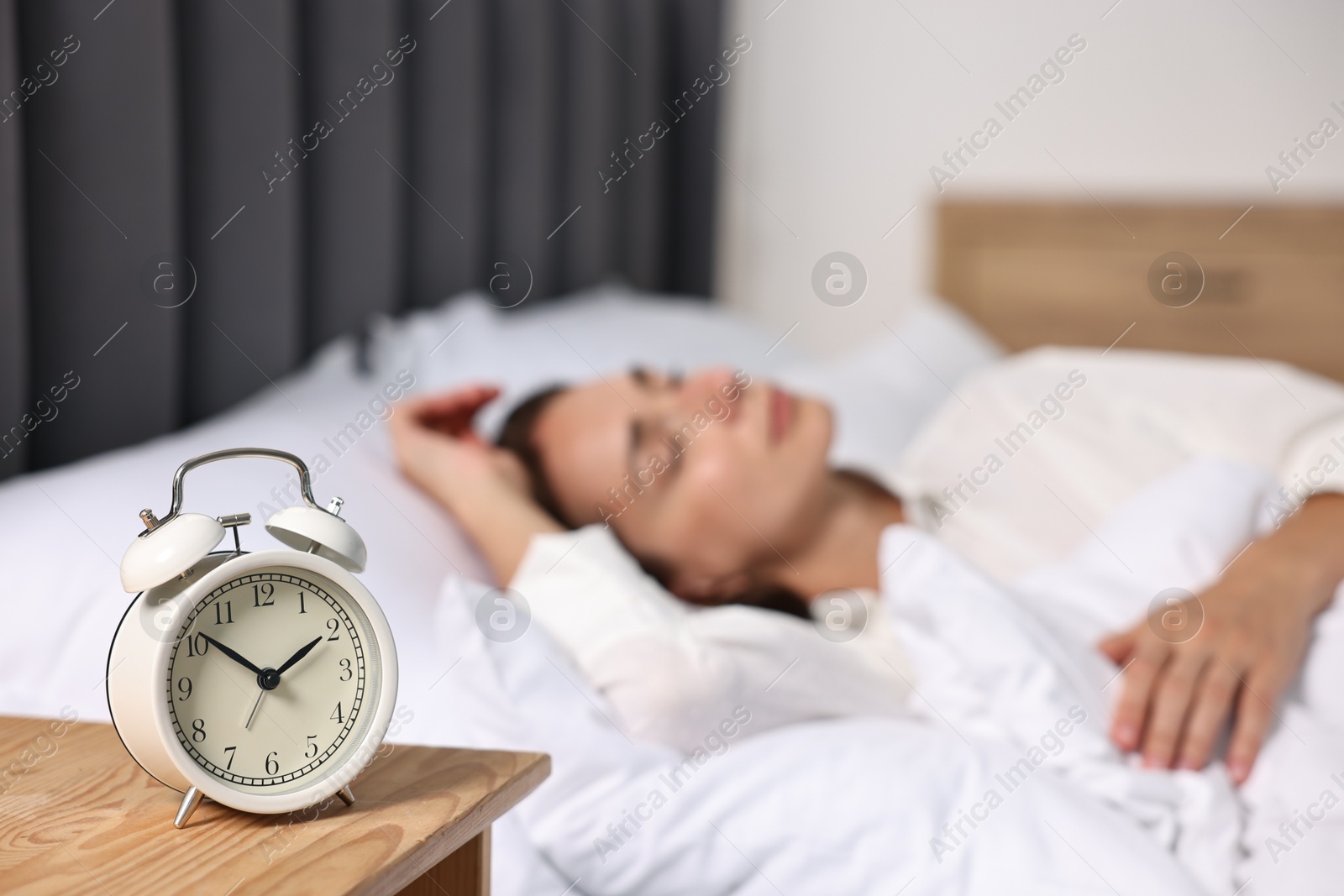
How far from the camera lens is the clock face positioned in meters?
0.49

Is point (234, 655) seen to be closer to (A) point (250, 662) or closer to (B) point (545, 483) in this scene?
(A) point (250, 662)

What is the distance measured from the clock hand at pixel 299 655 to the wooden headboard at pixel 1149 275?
1.84 m

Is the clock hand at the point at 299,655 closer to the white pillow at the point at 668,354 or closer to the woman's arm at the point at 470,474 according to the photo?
the woman's arm at the point at 470,474

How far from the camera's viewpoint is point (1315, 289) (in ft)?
6.06

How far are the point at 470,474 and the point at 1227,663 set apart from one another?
0.71 metres

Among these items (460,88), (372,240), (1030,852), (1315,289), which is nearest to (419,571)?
(1030,852)

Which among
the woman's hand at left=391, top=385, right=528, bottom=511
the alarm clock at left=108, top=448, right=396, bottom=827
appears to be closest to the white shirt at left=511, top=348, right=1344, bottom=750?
the woman's hand at left=391, top=385, right=528, bottom=511

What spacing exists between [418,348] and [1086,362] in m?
0.91

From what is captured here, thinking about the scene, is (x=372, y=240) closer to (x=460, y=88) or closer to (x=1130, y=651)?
(x=460, y=88)

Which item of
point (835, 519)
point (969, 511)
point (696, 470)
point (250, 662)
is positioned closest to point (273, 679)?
point (250, 662)

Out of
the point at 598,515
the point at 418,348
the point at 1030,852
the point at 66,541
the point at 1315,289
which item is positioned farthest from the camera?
the point at 1315,289

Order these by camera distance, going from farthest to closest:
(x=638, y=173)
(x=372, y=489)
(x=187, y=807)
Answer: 1. (x=638, y=173)
2. (x=372, y=489)
3. (x=187, y=807)

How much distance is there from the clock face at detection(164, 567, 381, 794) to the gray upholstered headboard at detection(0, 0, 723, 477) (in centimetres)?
57

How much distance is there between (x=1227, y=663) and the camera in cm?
81
